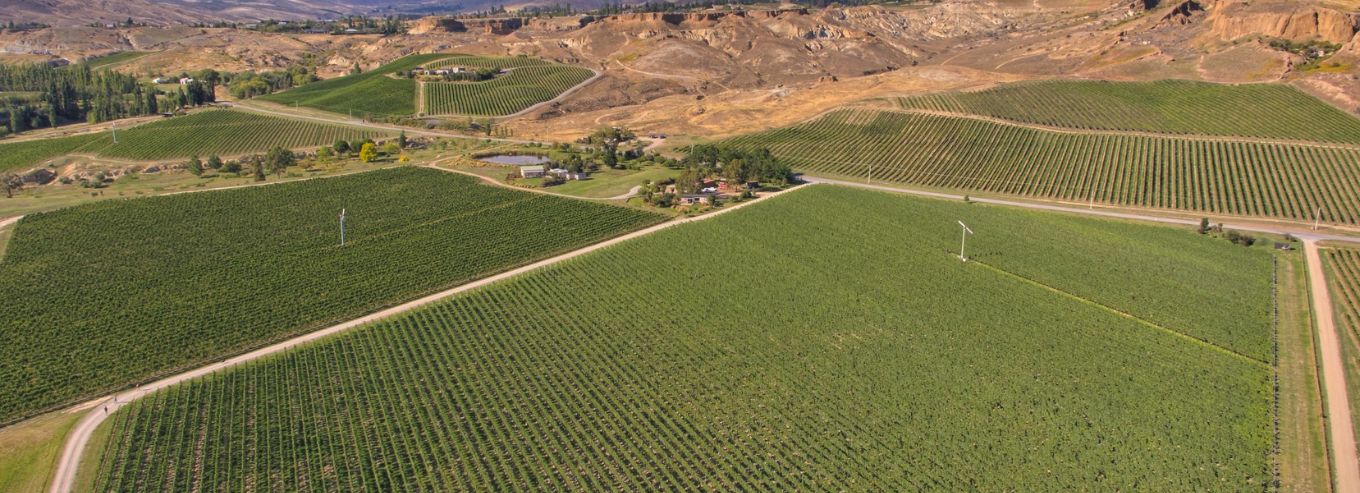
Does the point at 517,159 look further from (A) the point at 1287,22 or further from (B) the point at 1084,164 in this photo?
(A) the point at 1287,22

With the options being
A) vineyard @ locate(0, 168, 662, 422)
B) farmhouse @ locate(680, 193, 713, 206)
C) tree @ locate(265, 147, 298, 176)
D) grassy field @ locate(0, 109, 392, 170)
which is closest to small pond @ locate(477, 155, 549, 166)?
vineyard @ locate(0, 168, 662, 422)

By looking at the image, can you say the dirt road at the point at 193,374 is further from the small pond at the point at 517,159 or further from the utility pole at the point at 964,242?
the small pond at the point at 517,159

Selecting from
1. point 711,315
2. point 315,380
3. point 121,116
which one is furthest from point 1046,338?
point 121,116

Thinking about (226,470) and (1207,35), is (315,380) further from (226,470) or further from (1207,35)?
(1207,35)

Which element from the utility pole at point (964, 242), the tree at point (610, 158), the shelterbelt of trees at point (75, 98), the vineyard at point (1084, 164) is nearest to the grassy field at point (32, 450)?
the utility pole at point (964, 242)

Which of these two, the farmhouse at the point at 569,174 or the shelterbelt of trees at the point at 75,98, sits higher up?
the shelterbelt of trees at the point at 75,98

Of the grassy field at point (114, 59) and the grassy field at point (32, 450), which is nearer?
the grassy field at point (32, 450)
